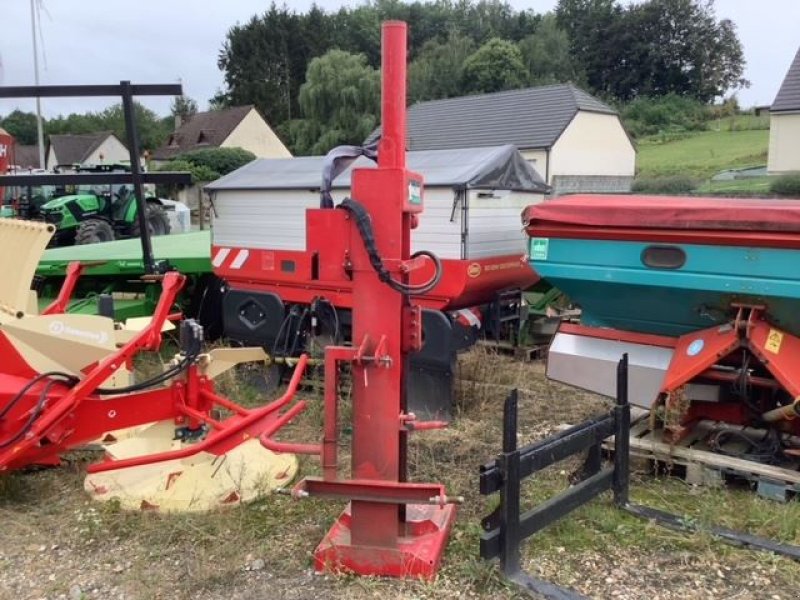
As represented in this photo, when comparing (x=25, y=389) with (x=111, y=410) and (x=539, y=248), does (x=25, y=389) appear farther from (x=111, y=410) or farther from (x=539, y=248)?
(x=539, y=248)

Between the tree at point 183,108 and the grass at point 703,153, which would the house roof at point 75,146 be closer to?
the tree at point 183,108

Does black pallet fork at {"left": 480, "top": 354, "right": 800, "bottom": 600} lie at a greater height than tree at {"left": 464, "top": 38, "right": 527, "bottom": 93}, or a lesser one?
lesser

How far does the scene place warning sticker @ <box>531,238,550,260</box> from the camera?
4.43 metres

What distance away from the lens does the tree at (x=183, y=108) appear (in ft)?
184

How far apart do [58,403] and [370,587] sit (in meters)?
1.76

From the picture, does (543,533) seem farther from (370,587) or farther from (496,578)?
(370,587)

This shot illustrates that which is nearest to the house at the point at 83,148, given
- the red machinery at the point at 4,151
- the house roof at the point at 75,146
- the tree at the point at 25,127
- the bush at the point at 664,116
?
the house roof at the point at 75,146

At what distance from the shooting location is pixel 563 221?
14.0 feet

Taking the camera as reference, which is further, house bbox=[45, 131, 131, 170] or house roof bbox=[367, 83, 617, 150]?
house bbox=[45, 131, 131, 170]

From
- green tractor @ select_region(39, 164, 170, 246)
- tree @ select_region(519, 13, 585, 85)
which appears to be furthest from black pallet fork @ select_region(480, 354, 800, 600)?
tree @ select_region(519, 13, 585, 85)

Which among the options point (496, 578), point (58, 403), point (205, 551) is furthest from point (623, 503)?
point (58, 403)

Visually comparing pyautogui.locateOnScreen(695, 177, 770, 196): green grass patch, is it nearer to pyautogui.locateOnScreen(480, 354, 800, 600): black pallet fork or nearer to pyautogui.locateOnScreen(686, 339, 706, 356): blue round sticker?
pyautogui.locateOnScreen(686, 339, 706, 356): blue round sticker

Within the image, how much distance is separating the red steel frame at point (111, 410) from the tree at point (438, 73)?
154 feet

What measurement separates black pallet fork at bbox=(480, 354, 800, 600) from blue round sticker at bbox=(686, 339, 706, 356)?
414mm
